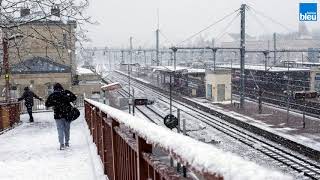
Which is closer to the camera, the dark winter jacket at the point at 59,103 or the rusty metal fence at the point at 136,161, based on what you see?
the rusty metal fence at the point at 136,161

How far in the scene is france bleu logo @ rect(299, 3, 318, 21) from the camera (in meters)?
18.5

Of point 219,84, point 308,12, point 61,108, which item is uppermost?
point 308,12

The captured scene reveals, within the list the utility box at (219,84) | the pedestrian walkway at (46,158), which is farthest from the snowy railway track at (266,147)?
the pedestrian walkway at (46,158)

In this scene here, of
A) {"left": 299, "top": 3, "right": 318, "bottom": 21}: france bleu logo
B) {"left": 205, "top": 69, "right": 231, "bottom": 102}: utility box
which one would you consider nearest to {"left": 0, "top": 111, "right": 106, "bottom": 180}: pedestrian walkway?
{"left": 299, "top": 3, "right": 318, "bottom": 21}: france bleu logo

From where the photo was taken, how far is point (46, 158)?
9164mm

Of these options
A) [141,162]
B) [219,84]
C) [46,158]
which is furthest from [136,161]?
[219,84]

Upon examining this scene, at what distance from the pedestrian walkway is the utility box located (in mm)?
29959

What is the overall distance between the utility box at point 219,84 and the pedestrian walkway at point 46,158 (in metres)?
30.0

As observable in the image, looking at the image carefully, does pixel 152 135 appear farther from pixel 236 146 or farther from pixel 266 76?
pixel 266 76

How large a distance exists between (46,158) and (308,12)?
46.2 feet

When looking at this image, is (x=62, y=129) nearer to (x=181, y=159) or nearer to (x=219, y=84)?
(x=181, y=159)

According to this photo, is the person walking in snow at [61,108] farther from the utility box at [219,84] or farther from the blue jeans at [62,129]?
the utility box at [219,84]

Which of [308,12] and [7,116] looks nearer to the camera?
[7,116]

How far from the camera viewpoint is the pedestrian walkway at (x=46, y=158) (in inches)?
295
